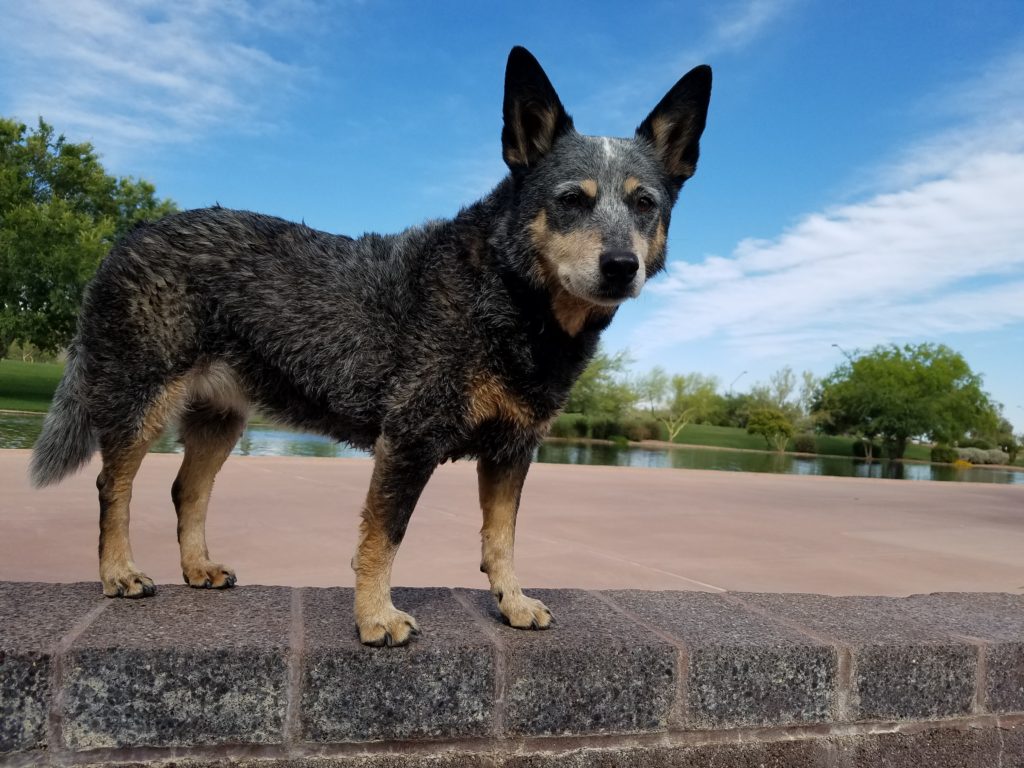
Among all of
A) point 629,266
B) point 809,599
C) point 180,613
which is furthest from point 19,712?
point 809,599

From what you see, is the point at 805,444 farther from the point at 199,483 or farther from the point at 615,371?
the point at 199,483

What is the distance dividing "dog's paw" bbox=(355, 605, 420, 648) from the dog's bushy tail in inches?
64.4

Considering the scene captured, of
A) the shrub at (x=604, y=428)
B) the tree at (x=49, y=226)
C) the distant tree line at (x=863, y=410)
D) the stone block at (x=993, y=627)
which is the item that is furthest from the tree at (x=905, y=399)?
the stone block at (x=993, y=627)

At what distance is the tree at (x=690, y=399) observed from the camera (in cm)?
7994

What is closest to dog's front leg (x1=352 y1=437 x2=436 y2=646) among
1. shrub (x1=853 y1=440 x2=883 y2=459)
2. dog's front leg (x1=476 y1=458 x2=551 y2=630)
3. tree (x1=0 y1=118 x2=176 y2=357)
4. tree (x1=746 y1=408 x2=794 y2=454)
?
dog's front leg (x1=476 y1=458 x2=551 y2=630)

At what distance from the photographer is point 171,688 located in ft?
8.85

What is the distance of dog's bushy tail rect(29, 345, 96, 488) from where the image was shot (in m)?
3.61

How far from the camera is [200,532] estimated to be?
3688mm

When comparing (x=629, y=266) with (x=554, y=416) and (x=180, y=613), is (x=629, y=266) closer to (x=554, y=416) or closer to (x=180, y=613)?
(x=554, y=416)

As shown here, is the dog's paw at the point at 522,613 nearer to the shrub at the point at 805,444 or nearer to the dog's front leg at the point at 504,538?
the dog's front leg at the point at 504,538

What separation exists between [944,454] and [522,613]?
6910 centimetres

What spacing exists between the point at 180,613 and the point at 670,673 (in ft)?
6.23

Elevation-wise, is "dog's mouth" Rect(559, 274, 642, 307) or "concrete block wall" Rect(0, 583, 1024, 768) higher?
"dog's mouth" Rect(559, 274, 642, 307)

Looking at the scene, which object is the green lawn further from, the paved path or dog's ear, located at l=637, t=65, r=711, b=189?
dog's ear, located at l=637, t=65, r=711, b=189
